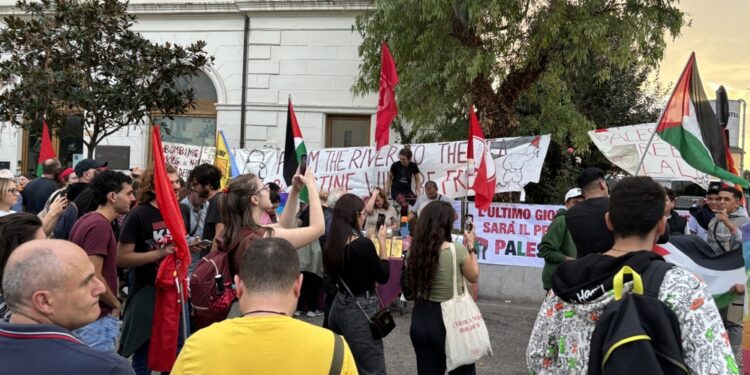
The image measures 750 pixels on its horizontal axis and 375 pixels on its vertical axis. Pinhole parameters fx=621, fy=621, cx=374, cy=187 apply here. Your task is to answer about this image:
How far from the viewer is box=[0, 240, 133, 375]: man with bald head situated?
175 cm

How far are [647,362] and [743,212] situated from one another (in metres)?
4.94

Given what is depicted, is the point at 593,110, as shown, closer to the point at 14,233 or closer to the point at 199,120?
the point at 199,120

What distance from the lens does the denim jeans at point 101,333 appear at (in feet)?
12.0

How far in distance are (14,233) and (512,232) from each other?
7914 millimetres

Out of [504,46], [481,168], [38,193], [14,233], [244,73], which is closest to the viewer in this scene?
[14,233]

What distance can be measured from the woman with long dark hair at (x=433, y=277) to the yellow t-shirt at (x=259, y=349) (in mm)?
2505

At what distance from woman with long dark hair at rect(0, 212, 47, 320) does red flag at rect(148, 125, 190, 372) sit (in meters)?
0.91

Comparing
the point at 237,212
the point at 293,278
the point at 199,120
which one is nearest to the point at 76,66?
the point at 199,120

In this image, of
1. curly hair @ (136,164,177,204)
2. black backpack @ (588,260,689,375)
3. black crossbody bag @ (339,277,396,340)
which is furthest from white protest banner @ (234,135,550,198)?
black backpack @ (588,260,689,375)

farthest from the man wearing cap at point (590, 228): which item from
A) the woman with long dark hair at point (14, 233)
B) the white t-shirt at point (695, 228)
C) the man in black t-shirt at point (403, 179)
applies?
the man in black t-shirt at point (403, 179)

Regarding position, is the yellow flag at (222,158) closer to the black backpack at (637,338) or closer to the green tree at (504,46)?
the green tree at (504,46)

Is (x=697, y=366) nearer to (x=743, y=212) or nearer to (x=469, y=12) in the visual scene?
(x=743, y=212)

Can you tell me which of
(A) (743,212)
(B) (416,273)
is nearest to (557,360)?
(B) (416,273)

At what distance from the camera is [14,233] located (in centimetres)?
306
